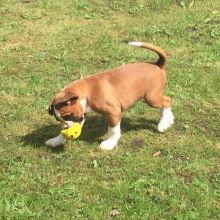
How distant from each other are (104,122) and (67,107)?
140 centimetres

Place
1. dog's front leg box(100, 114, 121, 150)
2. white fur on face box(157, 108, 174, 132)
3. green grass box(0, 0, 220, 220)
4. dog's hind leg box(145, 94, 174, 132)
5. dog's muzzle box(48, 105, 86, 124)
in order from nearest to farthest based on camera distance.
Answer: green grass box(0, 0, 220, 220) < dog's muzzle box(48, 105, 86, 124) < dog's front leg box(100, 114, 121, 150) < dog's hind leg box(145, 94, 174, 132) < white fur on face box(157, 108, 174, 132)

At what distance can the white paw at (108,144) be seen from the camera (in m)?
6.49

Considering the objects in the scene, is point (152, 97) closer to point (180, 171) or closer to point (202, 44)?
point (180, 171)

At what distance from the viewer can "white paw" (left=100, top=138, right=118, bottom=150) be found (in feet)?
21.3

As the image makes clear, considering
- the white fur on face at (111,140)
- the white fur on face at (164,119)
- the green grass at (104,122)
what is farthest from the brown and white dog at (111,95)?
the green grass at (104,122)

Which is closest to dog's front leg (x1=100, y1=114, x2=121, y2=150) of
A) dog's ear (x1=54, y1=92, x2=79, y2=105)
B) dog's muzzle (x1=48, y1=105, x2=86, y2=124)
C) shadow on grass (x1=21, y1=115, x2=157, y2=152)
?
shadow on grass (x1=21, y1=115, x2=157, y2=152)

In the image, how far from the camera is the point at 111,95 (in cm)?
625

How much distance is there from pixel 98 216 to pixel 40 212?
581 mm

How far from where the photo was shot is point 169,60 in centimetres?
917

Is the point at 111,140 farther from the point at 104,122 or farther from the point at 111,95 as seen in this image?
the point at 104,122

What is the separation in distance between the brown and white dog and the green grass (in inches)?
16.2

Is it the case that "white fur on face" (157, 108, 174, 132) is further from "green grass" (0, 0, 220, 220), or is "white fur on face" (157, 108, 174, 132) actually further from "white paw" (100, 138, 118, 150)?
"white paw" (100, 138, 118, 150)

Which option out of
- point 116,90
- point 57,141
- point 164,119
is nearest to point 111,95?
point 116,90

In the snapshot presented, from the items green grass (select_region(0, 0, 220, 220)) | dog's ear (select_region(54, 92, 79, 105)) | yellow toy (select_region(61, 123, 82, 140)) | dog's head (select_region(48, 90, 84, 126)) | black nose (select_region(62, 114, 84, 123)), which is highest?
dog's ear (select_region(54, 92, 79, 105))
